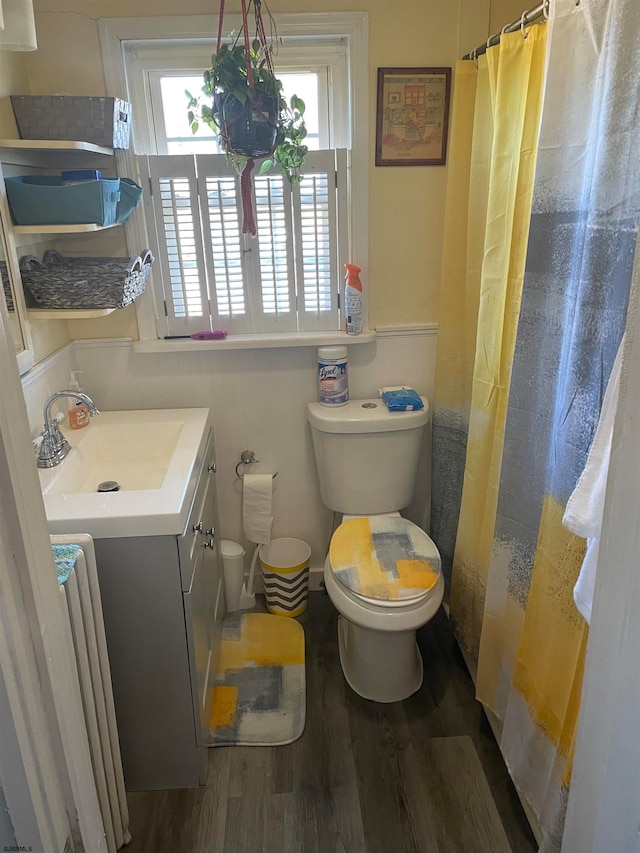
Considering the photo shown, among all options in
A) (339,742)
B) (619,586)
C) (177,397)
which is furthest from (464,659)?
(619,586)

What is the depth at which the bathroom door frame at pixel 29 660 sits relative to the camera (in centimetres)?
62

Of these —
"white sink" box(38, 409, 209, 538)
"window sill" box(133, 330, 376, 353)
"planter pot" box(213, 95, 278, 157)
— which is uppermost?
"planter pot" box(213, 95, 278, 157)

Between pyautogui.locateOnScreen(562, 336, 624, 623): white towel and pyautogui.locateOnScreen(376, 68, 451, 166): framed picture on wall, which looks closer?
pyautogui.locateOnScreen(562, 336, 624, 623): white towel

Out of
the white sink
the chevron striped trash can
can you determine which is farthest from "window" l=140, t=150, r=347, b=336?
the chevron striped trash can

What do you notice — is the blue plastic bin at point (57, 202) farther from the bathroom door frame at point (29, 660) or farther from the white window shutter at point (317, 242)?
the bathroom door frame at point (29, 660)

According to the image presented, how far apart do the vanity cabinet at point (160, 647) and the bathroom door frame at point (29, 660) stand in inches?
27.1

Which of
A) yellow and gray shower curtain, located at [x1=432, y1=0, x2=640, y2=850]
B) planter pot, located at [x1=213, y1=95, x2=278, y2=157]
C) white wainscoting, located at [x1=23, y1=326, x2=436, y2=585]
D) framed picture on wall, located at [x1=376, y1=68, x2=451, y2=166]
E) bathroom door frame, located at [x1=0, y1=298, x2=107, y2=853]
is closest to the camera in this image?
bathroom door frame, located at [x1=0, y1=298, x2=107, y2=853]

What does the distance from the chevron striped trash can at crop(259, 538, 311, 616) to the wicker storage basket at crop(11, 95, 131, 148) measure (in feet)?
4.85

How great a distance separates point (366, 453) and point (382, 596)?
536 millimetres

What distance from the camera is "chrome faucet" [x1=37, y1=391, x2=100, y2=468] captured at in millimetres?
1646

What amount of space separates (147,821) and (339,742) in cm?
56

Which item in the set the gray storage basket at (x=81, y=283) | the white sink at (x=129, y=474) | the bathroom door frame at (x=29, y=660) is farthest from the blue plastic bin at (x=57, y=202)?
the bathroom door frame at (x=29, y=660)

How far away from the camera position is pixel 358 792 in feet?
5.60

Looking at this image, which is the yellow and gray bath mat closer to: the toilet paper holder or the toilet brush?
the toilet brush
